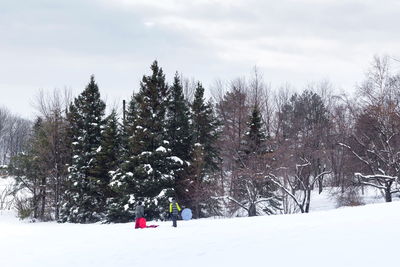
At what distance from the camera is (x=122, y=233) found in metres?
20.2

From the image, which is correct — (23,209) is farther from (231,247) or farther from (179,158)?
(231,247)

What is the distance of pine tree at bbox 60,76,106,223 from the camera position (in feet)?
116

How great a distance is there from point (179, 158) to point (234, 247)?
2094cm

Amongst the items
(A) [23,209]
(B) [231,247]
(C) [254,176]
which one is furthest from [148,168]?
(B) [231,247]

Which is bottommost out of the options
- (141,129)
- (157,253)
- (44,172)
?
(157,253)

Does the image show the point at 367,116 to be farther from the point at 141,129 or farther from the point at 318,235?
the point at 318,235

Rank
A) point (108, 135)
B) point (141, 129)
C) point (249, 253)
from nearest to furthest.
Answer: point (249, 253) < point (141, 129) < point (108, 135)

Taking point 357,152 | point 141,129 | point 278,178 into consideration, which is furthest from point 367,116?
point 141,129

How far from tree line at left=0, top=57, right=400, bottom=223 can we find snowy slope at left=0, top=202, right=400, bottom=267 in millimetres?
13585

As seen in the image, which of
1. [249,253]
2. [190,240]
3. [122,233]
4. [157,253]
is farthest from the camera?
[122,233]

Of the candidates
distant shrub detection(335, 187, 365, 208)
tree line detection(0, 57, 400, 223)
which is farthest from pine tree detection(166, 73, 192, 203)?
distant shrub detection(335, 187, 365, 208)

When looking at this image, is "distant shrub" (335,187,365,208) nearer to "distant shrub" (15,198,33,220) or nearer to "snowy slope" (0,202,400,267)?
"snowy slope" (0,202,400,267)

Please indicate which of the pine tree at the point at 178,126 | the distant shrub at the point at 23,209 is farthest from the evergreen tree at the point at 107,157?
the distant shrub at the point at 23,209

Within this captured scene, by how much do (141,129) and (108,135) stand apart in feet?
13.3
